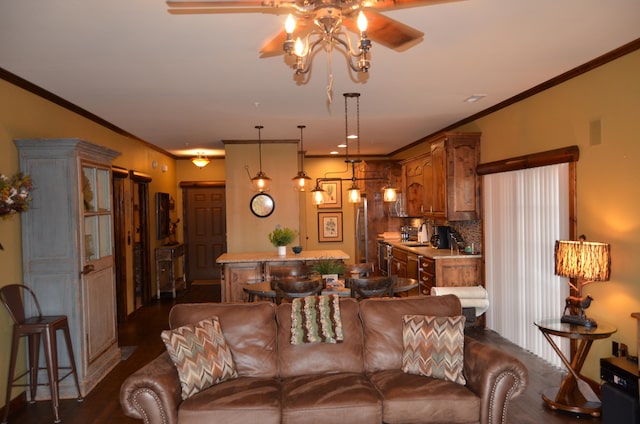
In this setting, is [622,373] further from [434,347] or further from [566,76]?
[566,76]

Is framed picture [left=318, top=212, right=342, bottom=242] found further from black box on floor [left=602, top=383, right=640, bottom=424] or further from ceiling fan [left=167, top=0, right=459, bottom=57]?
ceiling fan [left=167, top=0, right=459, bottom=57]

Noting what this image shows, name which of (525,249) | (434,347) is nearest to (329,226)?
(525,249)

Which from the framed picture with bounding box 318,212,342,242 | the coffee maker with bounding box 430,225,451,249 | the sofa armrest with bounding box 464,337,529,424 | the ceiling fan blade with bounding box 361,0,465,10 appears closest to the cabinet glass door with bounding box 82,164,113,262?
the ceiling fan blade with bounding box 361,0,465,10

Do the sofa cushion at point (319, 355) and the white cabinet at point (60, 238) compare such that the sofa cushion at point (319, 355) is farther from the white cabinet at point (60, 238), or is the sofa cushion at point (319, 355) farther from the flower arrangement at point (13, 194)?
the flower arrangement at point (13, 194)

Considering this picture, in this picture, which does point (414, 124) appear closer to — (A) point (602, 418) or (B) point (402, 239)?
(B) point (402, 239)

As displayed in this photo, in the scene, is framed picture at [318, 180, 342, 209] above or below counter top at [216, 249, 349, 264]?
above

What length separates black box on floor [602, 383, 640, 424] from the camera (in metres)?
3.03

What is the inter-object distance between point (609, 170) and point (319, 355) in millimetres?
2731

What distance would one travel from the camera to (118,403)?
3975 mm

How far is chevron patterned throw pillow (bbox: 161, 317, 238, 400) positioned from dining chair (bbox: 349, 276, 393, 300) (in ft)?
5.04

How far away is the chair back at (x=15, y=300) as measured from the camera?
373cm

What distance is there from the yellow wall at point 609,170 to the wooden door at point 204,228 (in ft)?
24.6

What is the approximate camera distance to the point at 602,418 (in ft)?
11.0

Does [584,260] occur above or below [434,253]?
above
